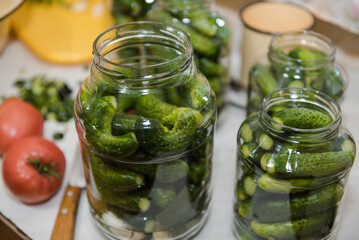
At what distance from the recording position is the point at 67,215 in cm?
81

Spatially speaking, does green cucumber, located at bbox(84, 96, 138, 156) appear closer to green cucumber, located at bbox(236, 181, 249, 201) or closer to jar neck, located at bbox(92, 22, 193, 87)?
jar neck, located at bbox(92, 22, 193, 87)

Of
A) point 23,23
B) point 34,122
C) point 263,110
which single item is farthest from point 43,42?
point 263,110

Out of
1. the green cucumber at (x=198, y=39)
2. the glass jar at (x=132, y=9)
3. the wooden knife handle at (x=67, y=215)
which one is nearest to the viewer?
the wooden knife handle at (x=67, y=215)

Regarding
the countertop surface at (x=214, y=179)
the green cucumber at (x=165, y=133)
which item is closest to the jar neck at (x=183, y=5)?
the countertop surface at (x=214, y=179)

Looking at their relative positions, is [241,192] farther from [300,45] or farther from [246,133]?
[300,45]

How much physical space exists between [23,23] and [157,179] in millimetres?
887

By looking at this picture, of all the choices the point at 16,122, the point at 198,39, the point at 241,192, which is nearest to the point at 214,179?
the point at 241,192

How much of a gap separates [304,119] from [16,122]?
61cm

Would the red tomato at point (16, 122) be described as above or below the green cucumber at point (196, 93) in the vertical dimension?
below

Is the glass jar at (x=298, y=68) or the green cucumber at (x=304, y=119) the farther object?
the glass jar at (x=298, y=68)

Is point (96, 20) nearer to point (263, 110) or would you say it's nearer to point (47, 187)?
point (47, 187)

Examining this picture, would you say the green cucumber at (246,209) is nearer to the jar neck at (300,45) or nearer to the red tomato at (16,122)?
the jar neck at (300,45)

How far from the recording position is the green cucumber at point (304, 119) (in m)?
0.66

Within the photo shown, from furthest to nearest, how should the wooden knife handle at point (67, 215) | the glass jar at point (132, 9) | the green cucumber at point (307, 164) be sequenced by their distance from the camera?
1. the glass jar at point (132, 9)
2. the wooden knife handle at point (67, 215)
3. the green cucumber at point (307, 164)
